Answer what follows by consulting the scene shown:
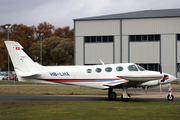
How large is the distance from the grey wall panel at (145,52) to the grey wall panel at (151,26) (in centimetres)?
214

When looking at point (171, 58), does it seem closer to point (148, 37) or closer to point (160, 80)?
point (148, 37)

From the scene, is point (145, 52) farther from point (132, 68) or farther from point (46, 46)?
point (46, 46)

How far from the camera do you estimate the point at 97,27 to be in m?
44.7

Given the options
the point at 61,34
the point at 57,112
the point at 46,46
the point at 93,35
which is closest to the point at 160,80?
the point at 57,112

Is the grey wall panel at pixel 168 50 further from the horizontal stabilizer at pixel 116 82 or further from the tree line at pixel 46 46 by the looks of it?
the tree line at pixel 46 46

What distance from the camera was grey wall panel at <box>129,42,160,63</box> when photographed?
42.1 meters

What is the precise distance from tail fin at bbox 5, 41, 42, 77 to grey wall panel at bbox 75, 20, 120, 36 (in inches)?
1046

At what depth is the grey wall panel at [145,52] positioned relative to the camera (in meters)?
42.1

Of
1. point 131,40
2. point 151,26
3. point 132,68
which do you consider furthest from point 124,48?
point 132,68

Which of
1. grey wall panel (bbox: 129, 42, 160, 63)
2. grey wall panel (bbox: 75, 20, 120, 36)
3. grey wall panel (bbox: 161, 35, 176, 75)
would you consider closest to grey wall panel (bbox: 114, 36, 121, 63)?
grey wall panel (bbox: 75, 20, 120, 36)

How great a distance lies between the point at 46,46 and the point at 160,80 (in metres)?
61.0

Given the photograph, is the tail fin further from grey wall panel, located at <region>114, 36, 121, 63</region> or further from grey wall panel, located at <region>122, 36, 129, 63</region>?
grey wall panel, located at <region>122, 36, 129, 63</region>

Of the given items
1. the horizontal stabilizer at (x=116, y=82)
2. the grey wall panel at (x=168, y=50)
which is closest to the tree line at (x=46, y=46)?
the grey wall panel at (x=168, y=50)

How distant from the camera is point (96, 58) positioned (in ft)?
145
